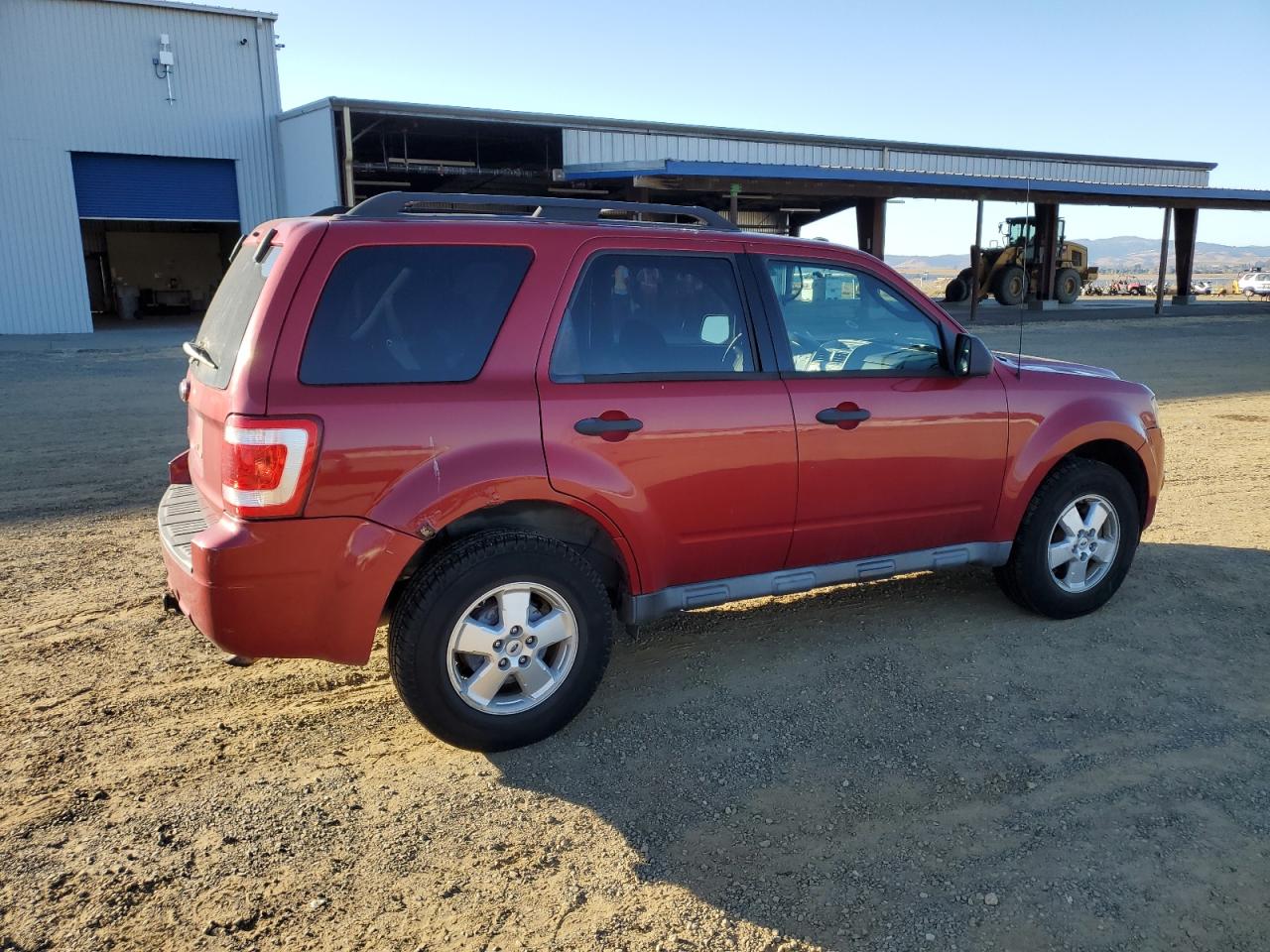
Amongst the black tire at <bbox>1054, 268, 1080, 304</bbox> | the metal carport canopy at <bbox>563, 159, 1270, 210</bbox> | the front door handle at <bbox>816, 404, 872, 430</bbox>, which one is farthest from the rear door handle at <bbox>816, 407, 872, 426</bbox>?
the black tire at <bbox>1054, 268, 1080, 304</bbox>

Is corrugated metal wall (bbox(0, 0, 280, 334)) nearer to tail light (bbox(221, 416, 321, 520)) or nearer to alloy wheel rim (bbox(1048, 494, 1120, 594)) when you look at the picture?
tail light (bbox(221, 416, 321, 520))

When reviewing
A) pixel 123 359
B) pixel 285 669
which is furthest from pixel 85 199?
pixel 285 669

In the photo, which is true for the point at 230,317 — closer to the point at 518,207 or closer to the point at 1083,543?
the point at 518,207

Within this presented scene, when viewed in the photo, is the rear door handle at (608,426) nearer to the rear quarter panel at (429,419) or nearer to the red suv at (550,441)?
the red suv at (550,441)

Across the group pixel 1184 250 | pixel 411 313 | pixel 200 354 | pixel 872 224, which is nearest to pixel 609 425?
pixel 411 313

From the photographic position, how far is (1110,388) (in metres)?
4.86

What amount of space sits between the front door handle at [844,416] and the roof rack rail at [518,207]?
90 cm

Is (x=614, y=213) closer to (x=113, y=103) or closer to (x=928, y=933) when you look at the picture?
(x=928, y=933)

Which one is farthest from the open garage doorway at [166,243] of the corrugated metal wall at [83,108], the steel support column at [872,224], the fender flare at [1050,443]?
the fender flare at [1050,443]

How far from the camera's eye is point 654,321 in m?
3.88

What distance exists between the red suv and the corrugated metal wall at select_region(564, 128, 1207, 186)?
18.3 meters

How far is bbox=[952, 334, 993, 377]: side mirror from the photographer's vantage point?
4.36m

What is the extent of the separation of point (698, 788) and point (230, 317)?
2.46 metres

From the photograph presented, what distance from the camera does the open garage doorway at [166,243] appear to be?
24562 millimetres
